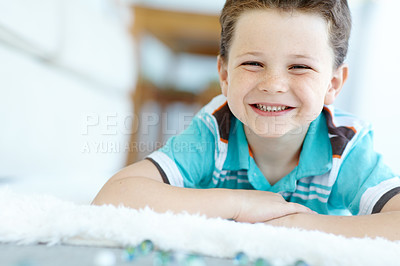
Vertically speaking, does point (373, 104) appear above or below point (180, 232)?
above

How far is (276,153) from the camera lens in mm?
901

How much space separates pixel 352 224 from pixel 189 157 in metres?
0.40

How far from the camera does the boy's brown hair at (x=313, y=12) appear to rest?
75 cm

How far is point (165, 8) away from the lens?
7.34 feet

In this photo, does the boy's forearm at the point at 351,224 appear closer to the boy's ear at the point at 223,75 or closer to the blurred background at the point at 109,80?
the boy's ear at the point at 223,75

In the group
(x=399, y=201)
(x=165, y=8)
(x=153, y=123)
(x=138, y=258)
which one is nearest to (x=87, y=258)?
(x=138, y=258)

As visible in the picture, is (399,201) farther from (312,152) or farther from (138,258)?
(138,258)

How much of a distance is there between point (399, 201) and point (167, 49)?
2.30 metres

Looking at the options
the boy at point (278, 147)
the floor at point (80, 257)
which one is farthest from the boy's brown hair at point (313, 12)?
the floor at point (80, 257)

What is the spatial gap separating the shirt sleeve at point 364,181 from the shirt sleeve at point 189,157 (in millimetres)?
311

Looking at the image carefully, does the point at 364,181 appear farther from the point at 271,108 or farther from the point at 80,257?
the point at 80,257

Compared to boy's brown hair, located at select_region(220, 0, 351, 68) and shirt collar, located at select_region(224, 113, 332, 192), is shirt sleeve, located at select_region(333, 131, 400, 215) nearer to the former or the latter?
shirt collar, located at select_region(224, 113, 332, 192)

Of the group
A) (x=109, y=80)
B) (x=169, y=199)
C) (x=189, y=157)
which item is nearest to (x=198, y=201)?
(x=169, y=199)

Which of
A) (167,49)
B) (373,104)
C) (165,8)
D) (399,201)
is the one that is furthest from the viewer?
(167,49)
